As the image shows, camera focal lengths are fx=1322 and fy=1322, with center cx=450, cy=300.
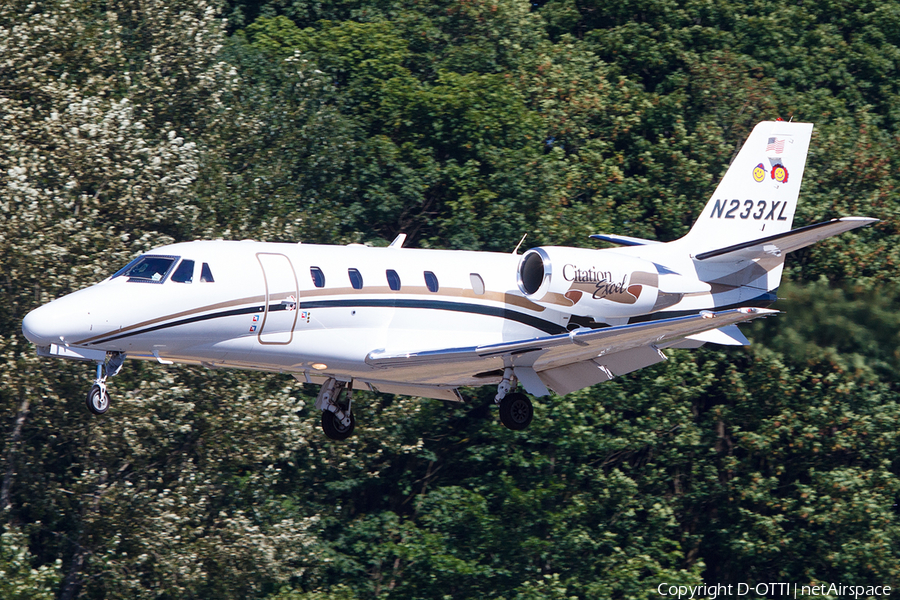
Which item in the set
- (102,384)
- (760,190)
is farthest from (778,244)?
(102,384)

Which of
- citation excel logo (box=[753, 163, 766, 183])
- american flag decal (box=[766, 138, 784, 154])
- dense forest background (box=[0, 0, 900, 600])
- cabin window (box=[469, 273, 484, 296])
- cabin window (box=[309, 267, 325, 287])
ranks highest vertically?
american flag decal (box=[766, 138, 784, 154])

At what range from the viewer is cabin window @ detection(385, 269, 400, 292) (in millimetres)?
20047

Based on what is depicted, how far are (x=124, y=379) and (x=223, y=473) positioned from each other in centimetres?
294

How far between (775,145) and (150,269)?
12.0 metres

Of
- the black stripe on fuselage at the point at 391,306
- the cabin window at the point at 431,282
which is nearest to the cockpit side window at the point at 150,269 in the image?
the black stripe on fuselage at the point at 391,306

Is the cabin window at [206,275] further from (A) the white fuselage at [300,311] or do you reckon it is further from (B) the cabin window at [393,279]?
(B) the cabin window at [393,279]

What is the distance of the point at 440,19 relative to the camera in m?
38.9

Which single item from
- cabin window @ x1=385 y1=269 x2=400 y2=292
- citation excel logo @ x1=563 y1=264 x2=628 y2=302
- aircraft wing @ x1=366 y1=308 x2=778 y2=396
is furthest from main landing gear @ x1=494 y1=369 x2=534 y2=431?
cabin window @ x1=385 y1=269 x2=400 y2=292

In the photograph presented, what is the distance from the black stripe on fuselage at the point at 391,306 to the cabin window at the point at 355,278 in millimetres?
202

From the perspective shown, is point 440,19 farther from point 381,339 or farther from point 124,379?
point 381,339

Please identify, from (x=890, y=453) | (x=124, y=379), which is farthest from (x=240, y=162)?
(x=890, y=453)

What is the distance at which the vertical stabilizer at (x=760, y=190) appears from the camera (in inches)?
949

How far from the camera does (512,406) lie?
67.4ft

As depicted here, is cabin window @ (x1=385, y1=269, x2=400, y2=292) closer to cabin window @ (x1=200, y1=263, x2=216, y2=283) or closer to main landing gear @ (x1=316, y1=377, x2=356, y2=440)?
main landing gear @ (x1=316, y1=377, x2=356, y2=440)
